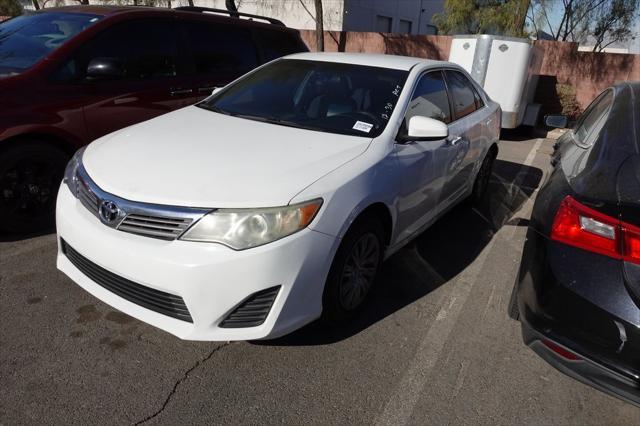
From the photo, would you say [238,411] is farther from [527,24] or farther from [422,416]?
[527,24]

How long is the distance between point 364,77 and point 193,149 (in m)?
1.44

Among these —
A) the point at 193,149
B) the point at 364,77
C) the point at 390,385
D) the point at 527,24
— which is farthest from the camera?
the point at 527,24

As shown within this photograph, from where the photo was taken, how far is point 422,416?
2.21 meters

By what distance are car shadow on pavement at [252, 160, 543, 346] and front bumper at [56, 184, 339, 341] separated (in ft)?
1.42

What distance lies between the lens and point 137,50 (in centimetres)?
425

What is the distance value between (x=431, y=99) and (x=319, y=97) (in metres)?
0.88

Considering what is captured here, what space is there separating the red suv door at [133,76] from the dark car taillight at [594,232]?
356 centimetres

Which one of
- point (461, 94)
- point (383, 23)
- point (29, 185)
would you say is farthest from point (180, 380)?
point (383, 23)

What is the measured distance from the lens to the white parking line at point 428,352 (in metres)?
2.23

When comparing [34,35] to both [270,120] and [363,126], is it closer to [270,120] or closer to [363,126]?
[270,120]

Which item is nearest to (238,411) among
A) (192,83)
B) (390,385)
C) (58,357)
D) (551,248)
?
(390,385)

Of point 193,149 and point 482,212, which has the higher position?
point 193,149

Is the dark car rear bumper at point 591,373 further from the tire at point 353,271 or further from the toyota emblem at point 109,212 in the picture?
the toyota emblem at point 109,212

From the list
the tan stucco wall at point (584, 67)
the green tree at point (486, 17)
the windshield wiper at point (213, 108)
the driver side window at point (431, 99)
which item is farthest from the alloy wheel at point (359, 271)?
the green tree at point (486, 17)
